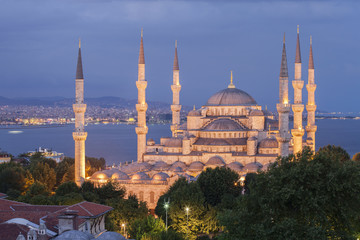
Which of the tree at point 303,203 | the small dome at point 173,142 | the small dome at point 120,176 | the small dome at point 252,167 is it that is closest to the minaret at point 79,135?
the small dome at point 120,176

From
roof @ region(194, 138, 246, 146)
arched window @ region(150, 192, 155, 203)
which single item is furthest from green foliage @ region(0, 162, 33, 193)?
roof @ region(194, 138, 246, 146)

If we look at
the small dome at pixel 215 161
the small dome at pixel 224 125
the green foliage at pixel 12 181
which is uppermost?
the small dome at pixel 224 125

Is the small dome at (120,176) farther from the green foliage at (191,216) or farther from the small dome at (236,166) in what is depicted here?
the green foliage at (191,216)

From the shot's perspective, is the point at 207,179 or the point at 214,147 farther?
the point at 214,147

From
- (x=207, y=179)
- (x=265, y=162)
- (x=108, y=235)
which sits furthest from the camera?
(x=265, y=162)

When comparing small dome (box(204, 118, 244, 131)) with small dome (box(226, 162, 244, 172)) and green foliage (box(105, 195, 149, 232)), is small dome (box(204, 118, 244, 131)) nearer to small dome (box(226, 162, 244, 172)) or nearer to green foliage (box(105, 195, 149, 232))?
small dome (box(226, 162, 244, 172))

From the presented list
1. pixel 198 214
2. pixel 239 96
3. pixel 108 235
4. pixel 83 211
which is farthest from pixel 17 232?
pixel 239 96

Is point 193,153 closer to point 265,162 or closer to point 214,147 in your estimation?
point 214,147
